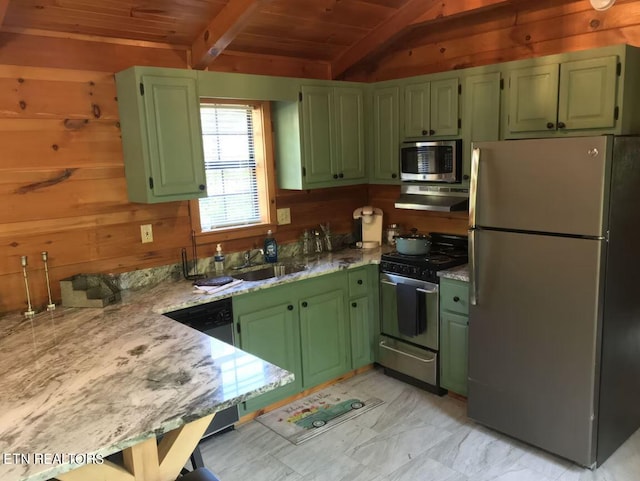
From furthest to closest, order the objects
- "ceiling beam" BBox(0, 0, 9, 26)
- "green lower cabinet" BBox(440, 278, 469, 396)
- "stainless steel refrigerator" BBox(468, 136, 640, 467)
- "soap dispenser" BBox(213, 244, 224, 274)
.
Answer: "soap dispenser" BBox(213, 244, 224, 274) < "green lower cabinet" BBox(440, 278, 469, 396) < "stainless steel refrigerator" BBox(468, 136, 640, 467) < "ceiling beam" BBox(0, 0, 9, 26)

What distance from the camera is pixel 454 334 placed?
3.25 meters

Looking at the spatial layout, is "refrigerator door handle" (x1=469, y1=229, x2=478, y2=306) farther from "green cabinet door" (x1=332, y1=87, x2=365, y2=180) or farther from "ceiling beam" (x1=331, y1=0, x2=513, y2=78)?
"ceiling beam" (x1=331, y1=0, x2=513, y2=78)

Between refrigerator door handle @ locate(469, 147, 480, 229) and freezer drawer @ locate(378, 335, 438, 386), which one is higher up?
refrigerator door handle @ locate(469, 147, 480, 229)

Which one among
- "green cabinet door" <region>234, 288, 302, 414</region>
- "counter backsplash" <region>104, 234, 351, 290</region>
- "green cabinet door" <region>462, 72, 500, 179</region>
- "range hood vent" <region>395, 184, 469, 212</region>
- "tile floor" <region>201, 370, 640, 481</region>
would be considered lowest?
"tile floor" <region>201, 370, 640, 481</region>

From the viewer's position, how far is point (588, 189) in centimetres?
239

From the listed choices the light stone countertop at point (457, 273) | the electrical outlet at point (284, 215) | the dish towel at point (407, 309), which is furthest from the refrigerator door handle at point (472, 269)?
the electrical outlet at point (284, 215)

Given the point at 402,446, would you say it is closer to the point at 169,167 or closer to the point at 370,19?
the point at 169,167

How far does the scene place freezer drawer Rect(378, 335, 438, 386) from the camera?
3.41 metres

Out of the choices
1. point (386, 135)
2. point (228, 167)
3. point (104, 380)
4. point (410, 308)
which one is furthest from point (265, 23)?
point (104, 380)

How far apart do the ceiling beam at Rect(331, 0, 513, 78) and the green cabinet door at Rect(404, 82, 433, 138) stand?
413 mm

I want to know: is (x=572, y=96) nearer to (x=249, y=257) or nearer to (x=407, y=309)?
(x=407, y=309)

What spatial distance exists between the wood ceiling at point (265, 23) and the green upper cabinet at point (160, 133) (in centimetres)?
28

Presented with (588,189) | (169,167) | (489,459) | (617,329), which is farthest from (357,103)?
(489,459)

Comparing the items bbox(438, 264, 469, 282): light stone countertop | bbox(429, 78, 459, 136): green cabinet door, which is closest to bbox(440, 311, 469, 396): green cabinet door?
bbox(438, 264, 469, 282): light stone countertop
